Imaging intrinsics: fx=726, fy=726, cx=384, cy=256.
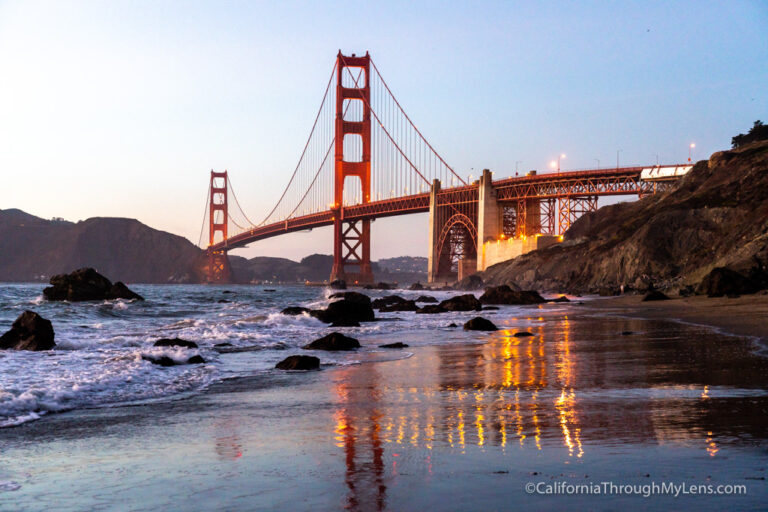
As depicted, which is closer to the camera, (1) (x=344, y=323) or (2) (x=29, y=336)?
(2) (x=29, y=336)

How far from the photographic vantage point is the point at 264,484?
4.23 m

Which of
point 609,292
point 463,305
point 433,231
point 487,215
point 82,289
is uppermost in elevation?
point 487,215

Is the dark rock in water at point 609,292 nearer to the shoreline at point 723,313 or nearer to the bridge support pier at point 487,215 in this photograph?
the shoreline at point 723,313

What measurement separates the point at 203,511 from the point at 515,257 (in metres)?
68.9

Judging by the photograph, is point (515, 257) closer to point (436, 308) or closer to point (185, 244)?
point (436, 308)

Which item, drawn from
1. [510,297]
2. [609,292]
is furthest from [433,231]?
[510,297]

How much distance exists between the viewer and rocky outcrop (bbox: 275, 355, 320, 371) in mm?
11141

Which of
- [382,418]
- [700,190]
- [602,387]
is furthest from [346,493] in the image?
[700,190]

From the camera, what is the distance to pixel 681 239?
151ft

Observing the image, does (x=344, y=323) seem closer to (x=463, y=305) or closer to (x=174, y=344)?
(x=174, y=344)

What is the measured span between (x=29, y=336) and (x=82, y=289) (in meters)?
30.9

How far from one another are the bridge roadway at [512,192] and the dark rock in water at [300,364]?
64.5m

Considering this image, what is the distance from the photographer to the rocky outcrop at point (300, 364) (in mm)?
11141

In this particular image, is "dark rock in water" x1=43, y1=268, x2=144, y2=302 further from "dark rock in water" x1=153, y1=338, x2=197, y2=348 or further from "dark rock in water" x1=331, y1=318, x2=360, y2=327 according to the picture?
"dark rock in water" x1=153, y1=338, x2=197, y2=348
